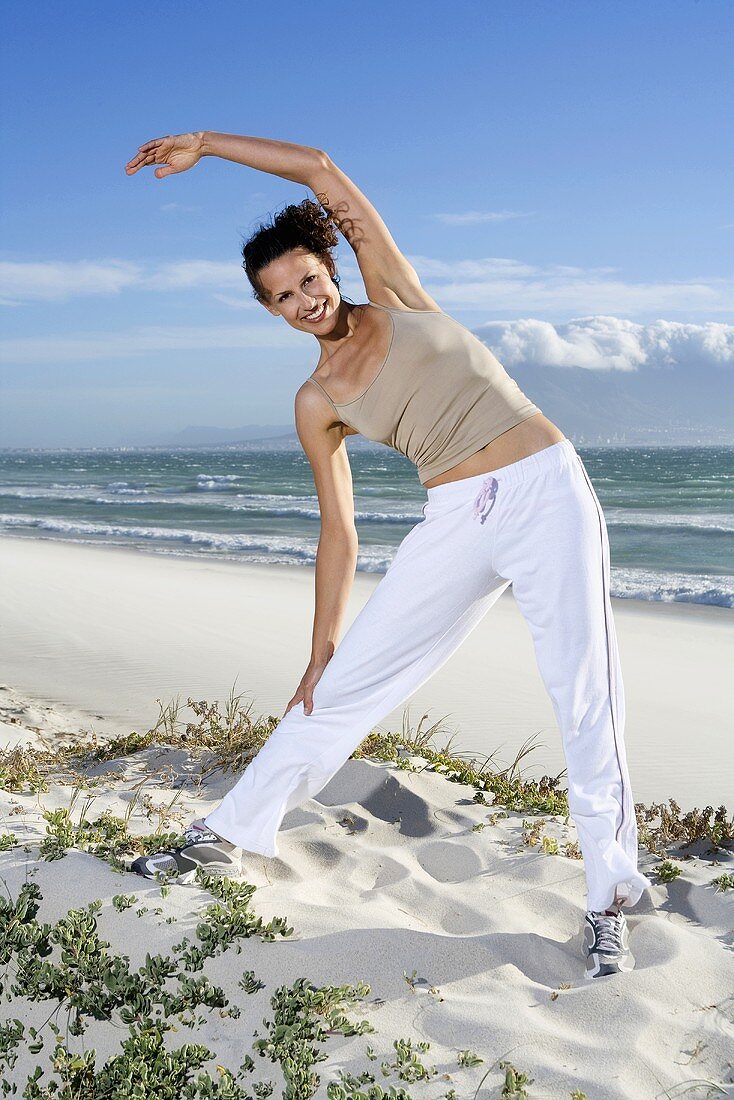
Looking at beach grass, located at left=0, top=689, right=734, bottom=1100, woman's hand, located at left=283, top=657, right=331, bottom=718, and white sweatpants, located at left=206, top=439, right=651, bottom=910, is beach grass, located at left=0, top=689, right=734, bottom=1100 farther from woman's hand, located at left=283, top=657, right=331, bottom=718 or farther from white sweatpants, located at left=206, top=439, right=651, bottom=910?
woman's hand, located at left=283, top=657, right=331, bottom=718

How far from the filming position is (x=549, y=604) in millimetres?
2723

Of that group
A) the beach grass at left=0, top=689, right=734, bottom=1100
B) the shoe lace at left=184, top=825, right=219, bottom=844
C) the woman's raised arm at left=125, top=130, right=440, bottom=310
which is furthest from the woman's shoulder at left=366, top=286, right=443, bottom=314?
the beach grass at left=0, top=689, right=734, bottom=1100

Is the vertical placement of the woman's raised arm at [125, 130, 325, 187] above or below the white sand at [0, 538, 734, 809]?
above

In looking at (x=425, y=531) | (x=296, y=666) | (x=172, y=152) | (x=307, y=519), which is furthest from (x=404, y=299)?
(x=307, y=519)

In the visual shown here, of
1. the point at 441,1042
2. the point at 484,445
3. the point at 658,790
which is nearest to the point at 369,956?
the point at 441,1042

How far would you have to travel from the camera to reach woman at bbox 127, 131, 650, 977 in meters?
2.72

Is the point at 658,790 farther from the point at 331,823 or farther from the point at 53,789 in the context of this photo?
the point at 53,789

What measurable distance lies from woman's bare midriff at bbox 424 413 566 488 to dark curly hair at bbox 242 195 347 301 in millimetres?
821

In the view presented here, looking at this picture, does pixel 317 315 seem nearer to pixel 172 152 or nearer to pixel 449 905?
pixel 172 152

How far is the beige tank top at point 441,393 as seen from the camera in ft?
8.99

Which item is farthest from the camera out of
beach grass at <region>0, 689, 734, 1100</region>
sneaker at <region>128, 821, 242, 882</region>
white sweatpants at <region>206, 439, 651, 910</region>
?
sneaker at <region>128, 821, 242, 882</region>

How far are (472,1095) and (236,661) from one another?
5505 mm

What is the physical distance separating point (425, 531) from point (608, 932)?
1.33m

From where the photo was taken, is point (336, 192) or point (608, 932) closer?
point (608, 932)
